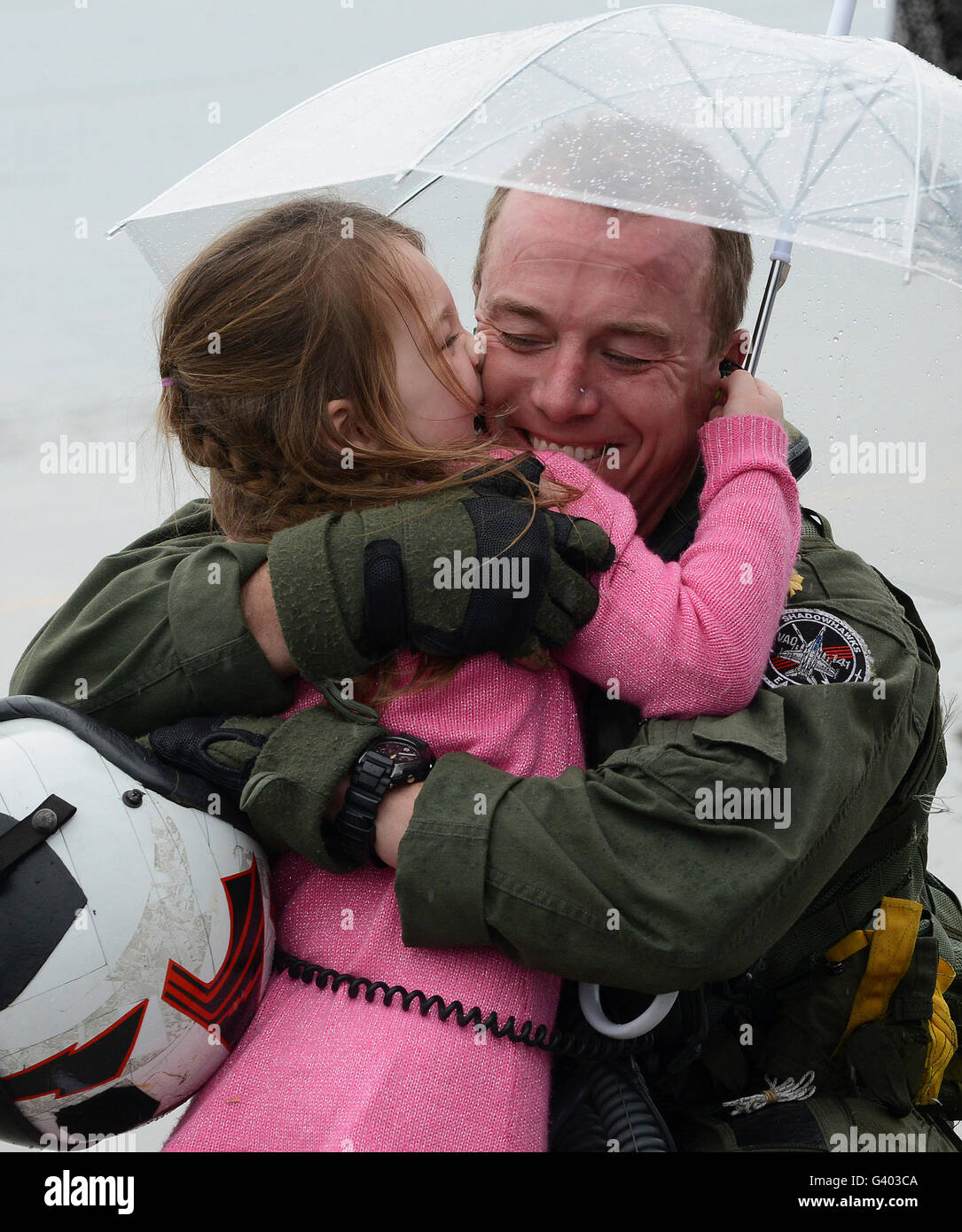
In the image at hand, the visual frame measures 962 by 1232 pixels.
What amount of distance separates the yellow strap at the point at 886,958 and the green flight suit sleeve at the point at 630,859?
1.30 ft

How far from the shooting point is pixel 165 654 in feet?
6.02

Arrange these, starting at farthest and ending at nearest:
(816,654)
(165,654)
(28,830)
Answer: (816,654) → (165,654) → (28,830)

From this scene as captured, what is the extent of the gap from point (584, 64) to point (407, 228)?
363 millimetres

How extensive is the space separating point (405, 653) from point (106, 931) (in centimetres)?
52

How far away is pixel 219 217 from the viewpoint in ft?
7.52

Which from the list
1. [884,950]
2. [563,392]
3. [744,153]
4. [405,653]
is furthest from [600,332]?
[884,950]

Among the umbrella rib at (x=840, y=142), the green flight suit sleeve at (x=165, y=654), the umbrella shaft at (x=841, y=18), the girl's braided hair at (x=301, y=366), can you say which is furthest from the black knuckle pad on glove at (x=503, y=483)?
the umbrella shaft at (x=841, y=18)

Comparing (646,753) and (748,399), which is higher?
(748,399)

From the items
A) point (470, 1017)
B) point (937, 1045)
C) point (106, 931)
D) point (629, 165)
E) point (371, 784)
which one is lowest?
point (937, 1045)

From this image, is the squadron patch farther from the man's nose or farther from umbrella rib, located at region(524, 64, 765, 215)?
umbrella rib, located at region(524, 64, 765, 215)

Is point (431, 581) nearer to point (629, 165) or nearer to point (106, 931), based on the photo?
point (106, 931)

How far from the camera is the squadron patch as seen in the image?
191 cm
